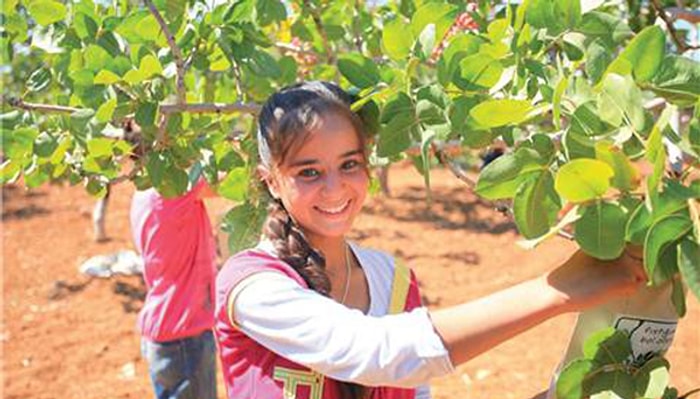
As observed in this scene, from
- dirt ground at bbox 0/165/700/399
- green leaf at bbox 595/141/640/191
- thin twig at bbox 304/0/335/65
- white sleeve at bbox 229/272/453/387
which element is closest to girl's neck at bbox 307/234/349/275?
white sleeve at bbox 229/272/453/387

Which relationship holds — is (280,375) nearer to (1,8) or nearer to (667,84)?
(667,84)

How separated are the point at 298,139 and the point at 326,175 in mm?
78

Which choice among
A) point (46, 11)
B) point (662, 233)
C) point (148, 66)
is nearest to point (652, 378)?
point (662, 233)

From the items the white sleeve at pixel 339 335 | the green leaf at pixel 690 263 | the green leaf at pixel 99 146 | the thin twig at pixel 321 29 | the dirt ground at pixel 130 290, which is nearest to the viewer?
the green leaf at pixel 690 263

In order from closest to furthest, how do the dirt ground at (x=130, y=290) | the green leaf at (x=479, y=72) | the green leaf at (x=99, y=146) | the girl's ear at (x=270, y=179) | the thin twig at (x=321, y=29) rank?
1. the green leaf at (x=479, y=72)
2. the girl's ear at (x=270, y=179)
3. the green leaf at (x=99, y=146)
4. the thin twig at (x=321, y=29)
5. the dirt ground at (x=130, y=290)

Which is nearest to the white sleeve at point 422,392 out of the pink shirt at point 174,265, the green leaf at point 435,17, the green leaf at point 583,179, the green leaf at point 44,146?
the green leaf at point 435,17

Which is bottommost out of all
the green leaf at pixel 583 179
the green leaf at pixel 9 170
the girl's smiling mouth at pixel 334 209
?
the green leaf at pixel 9 170

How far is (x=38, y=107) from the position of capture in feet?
6.70

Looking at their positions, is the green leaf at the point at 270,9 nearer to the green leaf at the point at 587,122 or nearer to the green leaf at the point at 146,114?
the green leaf at the point at 146,114

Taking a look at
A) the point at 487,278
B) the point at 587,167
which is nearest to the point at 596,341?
the point at 587,167

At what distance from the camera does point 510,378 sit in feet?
15.4

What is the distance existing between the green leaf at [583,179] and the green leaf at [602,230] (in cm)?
2

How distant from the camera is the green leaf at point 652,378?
3.29 ft

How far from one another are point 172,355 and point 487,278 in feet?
13.2
